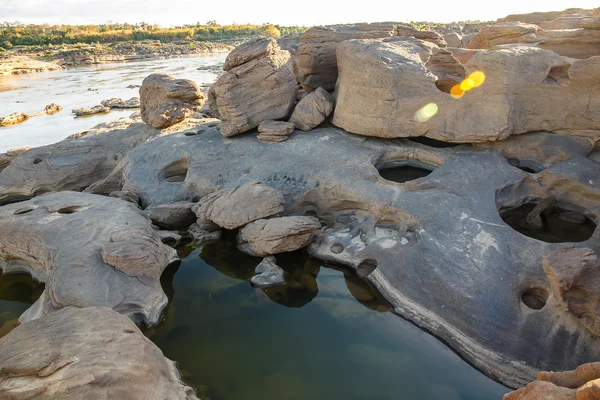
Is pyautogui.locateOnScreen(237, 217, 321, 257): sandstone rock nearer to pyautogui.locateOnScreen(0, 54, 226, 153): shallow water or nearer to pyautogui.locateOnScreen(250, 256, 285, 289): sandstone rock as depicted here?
pyautogui.locateOnScreen(250, 256, 285, 289): sandstone rock

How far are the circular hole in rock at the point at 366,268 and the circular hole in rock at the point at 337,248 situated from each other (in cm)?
43

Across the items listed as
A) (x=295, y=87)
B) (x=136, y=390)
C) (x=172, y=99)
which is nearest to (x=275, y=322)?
(x=136, y=390)

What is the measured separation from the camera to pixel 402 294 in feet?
17.5

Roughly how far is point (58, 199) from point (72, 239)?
1.68m

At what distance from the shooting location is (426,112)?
7223 mm

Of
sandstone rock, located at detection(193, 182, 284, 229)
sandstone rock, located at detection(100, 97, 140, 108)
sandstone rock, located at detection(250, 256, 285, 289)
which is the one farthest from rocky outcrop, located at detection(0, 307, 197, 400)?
sandstone rock, located at detection(100, 97, 140, 108)

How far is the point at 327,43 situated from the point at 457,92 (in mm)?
2945

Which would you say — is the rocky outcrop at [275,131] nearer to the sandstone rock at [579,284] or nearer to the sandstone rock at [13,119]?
the sandstone rock at [579,284]

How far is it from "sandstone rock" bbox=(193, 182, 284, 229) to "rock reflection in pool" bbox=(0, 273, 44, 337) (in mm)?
2779

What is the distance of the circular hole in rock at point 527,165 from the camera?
22.9 ft

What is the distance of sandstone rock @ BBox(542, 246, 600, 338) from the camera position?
4.11 meters

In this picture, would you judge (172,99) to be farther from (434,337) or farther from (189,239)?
(434,337)

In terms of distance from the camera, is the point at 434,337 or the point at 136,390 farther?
the point at 434,337

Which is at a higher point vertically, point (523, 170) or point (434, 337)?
point (523, 170)
